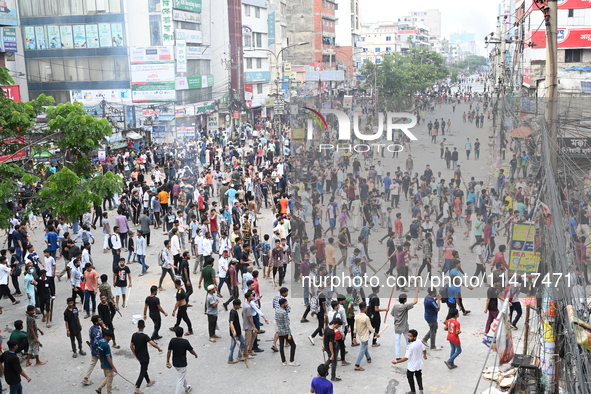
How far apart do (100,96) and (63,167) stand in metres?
42.1

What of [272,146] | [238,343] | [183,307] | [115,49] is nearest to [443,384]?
[238,343]

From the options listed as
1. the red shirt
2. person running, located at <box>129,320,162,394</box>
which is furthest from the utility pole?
person running, located at <box>129,320,162,394</box>

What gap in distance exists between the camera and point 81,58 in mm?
52188

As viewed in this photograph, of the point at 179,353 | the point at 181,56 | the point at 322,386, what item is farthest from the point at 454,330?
the point at 181,56

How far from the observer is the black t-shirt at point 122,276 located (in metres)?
12.6

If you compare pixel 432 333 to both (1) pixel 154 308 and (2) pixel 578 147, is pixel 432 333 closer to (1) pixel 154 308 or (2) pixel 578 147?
(1) pixel 154 308

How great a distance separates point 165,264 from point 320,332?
4.41 meters

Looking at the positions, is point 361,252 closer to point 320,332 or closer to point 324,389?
point 320,332

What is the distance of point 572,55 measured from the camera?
4112cm

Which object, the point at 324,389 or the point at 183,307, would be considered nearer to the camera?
the point at 324,389

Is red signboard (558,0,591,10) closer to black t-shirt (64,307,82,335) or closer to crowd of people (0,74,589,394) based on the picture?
crowd of people (0,74,589,394)

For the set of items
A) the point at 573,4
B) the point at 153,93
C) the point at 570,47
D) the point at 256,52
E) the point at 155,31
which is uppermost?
the point at 155,31

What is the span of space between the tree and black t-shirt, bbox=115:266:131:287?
1570mm

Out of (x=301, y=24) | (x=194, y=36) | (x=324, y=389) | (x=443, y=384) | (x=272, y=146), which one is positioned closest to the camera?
(x=324, y=389)
